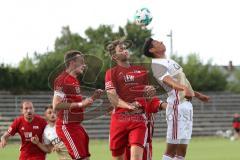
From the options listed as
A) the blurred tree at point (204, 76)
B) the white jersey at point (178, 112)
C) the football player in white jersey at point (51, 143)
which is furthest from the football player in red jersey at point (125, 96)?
the blurred tree at point (204, 76)

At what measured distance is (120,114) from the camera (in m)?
11.4

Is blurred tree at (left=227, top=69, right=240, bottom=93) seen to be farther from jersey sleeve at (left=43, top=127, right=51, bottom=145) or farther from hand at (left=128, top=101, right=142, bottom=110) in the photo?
Answer: hand at (left=128, top=101, right=142, bottom=110)

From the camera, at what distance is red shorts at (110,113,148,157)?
1123cm

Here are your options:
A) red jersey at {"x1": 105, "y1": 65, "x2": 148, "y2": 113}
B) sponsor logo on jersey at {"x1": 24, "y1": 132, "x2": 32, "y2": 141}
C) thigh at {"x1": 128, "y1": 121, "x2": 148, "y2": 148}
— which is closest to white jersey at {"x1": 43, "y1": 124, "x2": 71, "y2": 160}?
sponsor logo on jersey at {"x1": 24, "y1": 132, "x2": 32, "y2": 141}

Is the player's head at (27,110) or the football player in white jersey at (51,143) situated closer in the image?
the football player in white jersey at (51,143)

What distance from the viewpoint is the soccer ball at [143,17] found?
1509cm

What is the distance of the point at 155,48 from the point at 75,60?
1.36 metres

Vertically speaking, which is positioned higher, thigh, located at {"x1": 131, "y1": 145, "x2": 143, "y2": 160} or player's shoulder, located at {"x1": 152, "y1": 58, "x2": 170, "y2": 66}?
player's shoulder, located at {"x1": 152, "y1": 58, "x2": 170, "y2": 66}

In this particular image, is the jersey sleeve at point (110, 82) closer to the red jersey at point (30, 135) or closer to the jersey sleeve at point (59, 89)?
the jersey sleeve at point (59, 89)

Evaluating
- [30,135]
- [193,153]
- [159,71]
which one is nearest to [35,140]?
[30,135]

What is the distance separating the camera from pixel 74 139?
11602 millimetres

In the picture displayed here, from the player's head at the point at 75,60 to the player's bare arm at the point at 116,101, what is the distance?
2.23 ft

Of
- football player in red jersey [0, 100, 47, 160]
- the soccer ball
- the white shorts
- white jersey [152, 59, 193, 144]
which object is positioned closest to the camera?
white jersey [152, 59, 193, 144]

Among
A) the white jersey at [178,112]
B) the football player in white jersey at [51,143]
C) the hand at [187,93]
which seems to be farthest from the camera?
the football player in white jersey at [51,143]
